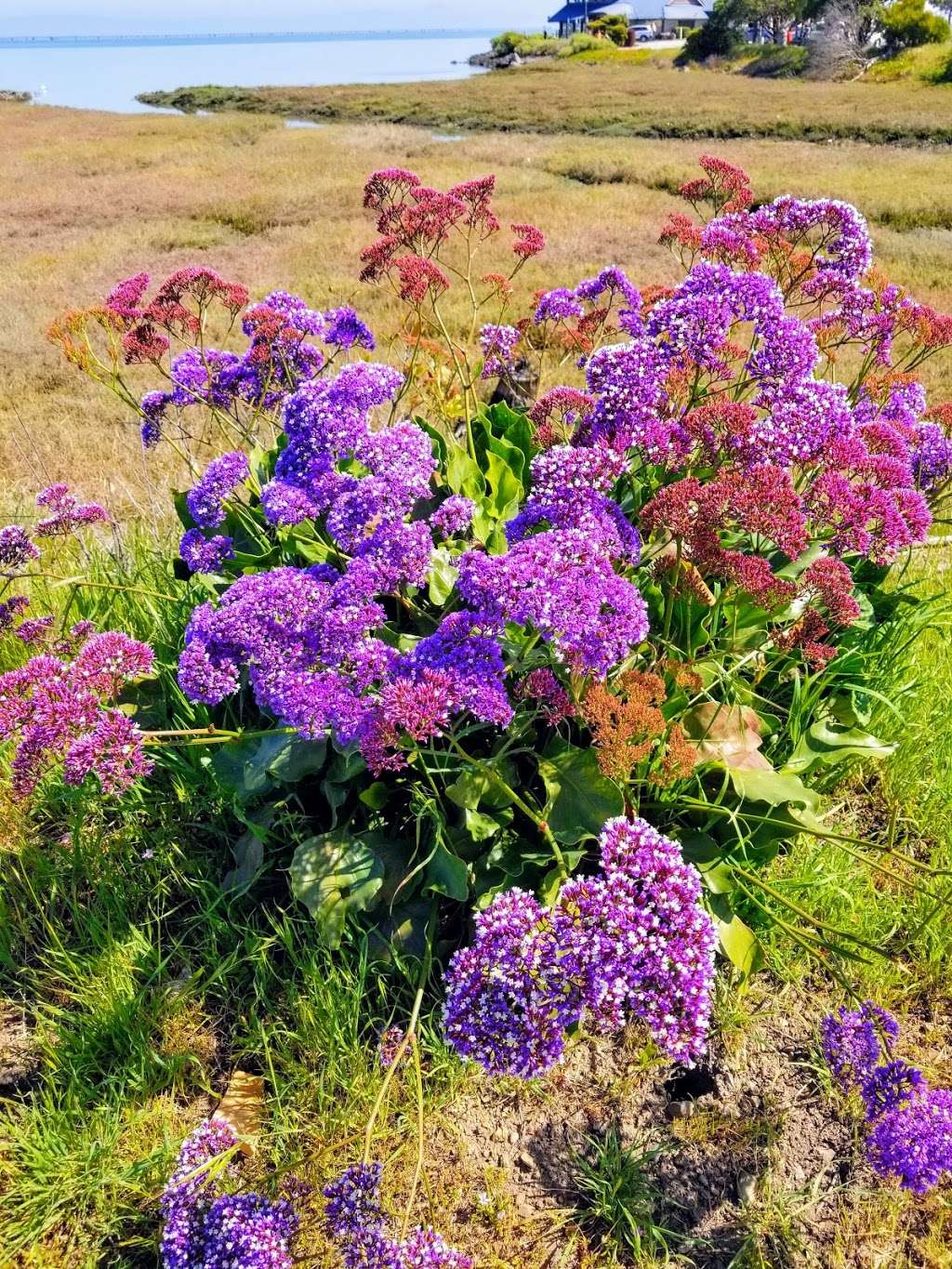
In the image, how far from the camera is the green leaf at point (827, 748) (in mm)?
3125

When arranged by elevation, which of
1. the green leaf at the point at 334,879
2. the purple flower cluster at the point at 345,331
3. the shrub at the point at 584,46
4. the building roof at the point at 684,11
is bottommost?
the green leaf at the point at 334,879

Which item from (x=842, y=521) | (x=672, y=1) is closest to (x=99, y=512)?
(x=842, y=521)

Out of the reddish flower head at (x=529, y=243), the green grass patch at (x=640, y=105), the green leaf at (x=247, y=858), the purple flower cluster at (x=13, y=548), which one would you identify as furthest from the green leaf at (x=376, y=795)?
the green grass patch at (x=640, y=105)

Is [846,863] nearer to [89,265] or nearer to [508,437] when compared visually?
[508,437]

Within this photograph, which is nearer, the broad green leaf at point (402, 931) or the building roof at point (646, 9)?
the broad green leaf at point (402, 931)

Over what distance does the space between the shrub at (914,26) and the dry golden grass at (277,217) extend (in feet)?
144

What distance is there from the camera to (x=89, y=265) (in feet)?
52.6

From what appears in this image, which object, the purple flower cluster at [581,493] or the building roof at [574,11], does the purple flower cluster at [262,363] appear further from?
the building roof at [574,11]

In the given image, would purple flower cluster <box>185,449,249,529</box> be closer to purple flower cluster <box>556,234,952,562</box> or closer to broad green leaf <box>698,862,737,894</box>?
purple flower cluster <box>556,234,952,562</box>

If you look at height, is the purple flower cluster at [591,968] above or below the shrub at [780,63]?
below

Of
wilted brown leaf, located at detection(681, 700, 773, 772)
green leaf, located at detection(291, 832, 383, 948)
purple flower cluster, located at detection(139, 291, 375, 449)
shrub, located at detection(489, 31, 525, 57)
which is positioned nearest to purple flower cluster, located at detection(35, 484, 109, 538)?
purple flower cluster, located at detection(139, 291, 375, 449)

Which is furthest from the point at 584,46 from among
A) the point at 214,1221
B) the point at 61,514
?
the point at 214,1221

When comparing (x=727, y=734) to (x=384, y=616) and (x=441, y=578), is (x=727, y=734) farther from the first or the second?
(x=384, y=616)

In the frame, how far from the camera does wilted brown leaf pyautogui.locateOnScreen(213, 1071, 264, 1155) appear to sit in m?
2.64
